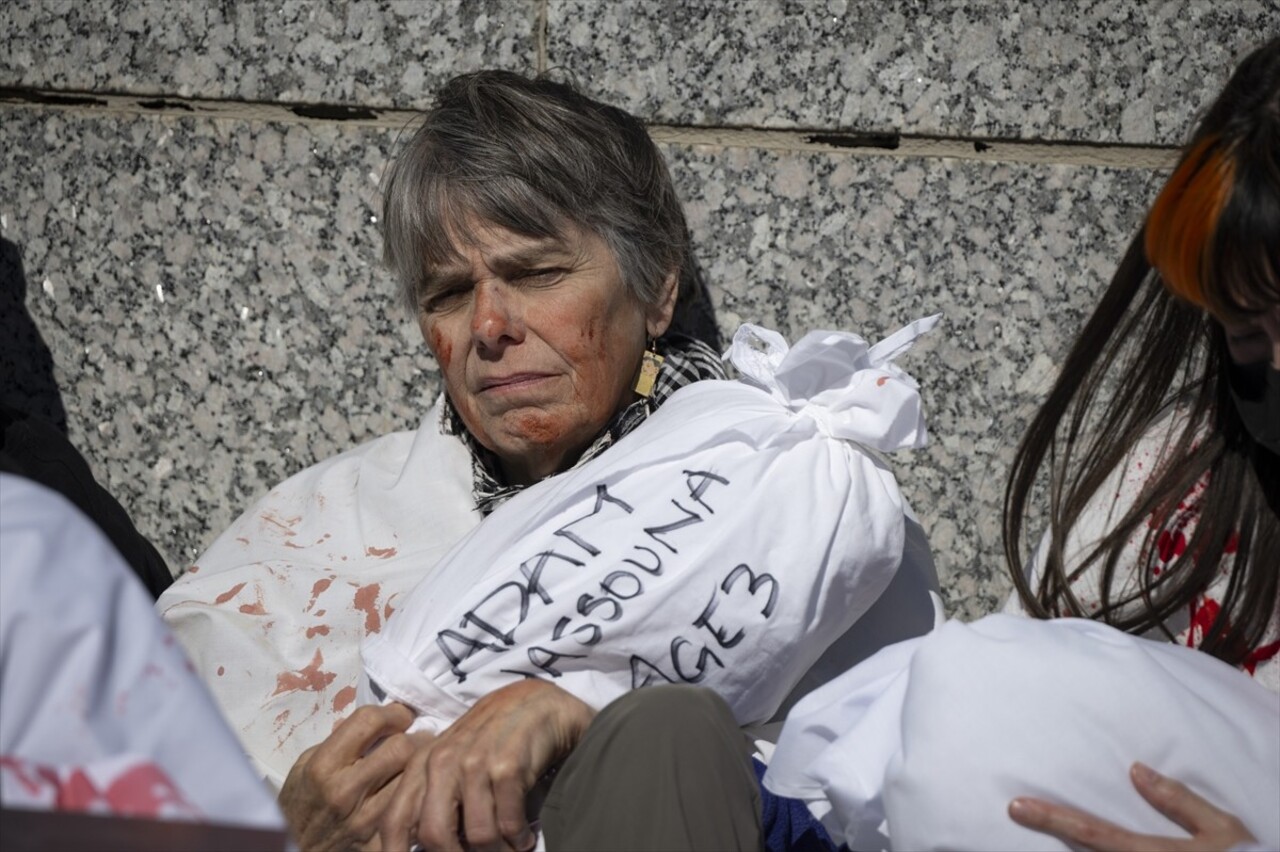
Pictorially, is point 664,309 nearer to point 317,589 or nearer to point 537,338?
point 537,338

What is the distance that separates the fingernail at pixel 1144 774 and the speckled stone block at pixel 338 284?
1.13 meters

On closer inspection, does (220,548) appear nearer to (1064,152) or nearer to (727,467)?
(727,467)

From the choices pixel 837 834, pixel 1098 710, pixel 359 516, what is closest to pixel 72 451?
pixel 359 516

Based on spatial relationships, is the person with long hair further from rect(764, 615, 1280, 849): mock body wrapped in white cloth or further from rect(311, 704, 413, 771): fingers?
rect(311, 704, 413, 771): fingers

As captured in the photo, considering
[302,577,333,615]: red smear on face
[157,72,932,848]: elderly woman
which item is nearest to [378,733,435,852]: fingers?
[157,72,932,848]: elderly woman

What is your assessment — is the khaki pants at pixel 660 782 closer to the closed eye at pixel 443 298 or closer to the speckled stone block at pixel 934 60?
the closed eye at pixel 443 298

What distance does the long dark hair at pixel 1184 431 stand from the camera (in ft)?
4.54

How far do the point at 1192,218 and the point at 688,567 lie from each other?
687mm

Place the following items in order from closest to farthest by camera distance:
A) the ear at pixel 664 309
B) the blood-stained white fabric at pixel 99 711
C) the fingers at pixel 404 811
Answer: the blood-stained white fabric at pixel 99 711 → the fingers at pixel 404 811 → the ear at pixel 664 309

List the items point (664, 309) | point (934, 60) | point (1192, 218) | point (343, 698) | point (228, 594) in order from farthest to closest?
point (934, 60) < point (664, 309) < point (228, 594) < point (343, 698) < point (1192, 218)

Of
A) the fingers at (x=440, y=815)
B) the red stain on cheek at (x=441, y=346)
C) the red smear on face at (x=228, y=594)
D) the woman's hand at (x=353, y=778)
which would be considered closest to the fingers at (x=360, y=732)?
the woman's hand at (x=353, y=778)

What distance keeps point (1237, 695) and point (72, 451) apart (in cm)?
177

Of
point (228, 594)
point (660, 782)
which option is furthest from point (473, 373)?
point (660, 782)

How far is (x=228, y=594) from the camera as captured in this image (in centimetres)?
205
